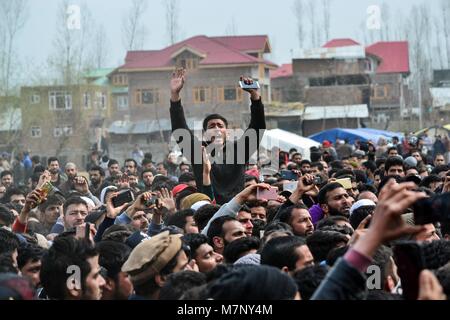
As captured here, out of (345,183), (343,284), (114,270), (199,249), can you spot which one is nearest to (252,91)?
(345,183)

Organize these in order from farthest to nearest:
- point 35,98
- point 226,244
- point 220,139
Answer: point 35,98 → point 220,139 → point 226,244

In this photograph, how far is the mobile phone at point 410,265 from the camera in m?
4.19

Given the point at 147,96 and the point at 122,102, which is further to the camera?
the point at 122,102

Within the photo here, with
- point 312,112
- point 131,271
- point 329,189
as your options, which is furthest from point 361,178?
point 312,112

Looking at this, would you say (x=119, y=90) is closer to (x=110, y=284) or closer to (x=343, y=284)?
(x=110, y=284)

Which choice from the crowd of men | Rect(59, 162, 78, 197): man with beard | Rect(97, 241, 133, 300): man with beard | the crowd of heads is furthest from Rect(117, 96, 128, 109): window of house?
Rect(97, 241, 133, 300): man with beard

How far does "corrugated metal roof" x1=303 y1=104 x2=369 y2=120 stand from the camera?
62.1 meters

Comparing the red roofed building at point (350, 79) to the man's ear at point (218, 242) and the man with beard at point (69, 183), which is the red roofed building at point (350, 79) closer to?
the man with beard at point (69, 183)

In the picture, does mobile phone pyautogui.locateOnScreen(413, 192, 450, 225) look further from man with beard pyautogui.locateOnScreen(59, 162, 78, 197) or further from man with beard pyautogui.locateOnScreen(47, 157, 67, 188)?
Result: man with beard pyautogui.locateOnScreen(47, 157, 67, 188)

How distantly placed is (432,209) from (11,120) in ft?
150

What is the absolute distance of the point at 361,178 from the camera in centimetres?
1314

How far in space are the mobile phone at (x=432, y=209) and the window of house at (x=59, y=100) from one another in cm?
4891

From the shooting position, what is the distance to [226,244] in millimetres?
6973
